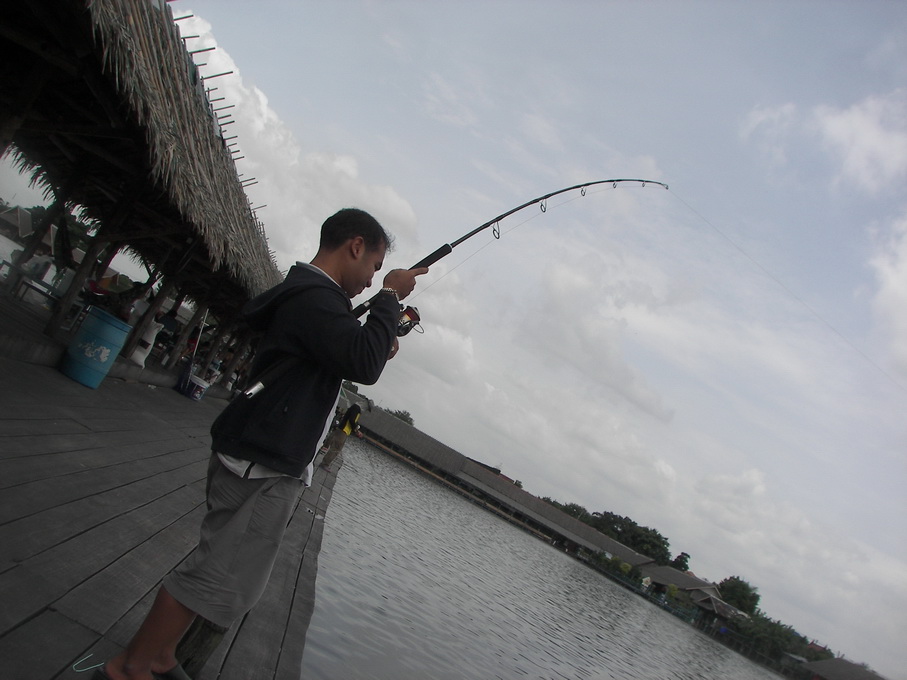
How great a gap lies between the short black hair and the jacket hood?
0.42ft

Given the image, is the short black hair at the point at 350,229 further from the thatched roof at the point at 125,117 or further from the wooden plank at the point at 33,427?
the wooden plank at the point at 33,427

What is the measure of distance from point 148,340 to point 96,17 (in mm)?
7269

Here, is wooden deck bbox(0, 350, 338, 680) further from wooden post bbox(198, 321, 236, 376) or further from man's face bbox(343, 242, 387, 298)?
wooden post bbox(198, 321, 236, 376)

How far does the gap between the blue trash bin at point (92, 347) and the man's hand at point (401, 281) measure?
5.87m

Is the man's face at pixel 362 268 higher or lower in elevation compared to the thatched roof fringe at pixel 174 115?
lower

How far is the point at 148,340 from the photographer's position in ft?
32.8

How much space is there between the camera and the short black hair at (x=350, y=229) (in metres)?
2.02

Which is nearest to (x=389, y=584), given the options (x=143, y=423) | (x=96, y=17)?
(x=143, y=423)

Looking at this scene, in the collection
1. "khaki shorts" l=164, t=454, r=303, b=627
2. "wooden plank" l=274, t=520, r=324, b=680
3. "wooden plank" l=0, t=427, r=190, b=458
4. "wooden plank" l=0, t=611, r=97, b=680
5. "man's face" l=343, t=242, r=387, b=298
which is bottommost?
"wooden plank" l=274, t=520, r=324, b=680

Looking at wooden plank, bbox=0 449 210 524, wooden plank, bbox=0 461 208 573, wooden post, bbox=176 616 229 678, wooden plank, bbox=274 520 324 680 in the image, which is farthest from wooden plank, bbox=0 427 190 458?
wooden post, bbox=176 616 229 678

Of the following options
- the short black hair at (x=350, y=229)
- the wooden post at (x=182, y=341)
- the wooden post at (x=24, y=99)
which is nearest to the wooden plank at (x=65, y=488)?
the short black hair at (x=350, y=229)

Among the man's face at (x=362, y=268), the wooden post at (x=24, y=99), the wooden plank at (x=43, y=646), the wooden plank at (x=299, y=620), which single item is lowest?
the wooden plank at (x=299, y=620)

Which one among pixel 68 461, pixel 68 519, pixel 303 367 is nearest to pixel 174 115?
pixel 68 461

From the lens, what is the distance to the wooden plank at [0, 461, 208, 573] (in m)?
2.43
